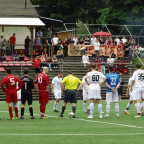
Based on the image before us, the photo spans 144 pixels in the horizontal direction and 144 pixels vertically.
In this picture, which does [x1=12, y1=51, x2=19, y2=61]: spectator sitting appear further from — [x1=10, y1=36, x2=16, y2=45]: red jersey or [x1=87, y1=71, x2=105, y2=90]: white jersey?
[x1=87, y1=71, x2=105, y2=90]: white jersey

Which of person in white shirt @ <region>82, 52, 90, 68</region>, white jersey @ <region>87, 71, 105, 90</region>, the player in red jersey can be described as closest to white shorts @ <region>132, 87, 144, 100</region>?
white jersey @ <region>87, 71, 105, 90</region>

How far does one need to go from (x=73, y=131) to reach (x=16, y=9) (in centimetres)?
3491

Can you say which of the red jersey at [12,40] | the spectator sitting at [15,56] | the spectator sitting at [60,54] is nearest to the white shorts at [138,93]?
the spectator sitting at [15,56]

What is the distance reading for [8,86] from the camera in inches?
883

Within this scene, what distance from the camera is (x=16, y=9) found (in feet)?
171

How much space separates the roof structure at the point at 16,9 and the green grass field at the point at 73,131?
28.0m

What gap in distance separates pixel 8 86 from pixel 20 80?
1.73 ft

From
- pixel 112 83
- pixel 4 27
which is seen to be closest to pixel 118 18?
pixel 4 27

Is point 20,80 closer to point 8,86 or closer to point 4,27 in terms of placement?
point 8,86

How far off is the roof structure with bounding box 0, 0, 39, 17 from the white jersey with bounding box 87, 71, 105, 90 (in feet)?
92.7

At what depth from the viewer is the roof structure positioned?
50550 mm

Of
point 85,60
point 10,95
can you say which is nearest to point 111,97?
point 10,95

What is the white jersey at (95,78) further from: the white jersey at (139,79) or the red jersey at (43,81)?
the white jersey at (139,79)

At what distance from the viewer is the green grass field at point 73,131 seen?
15.9 metres
